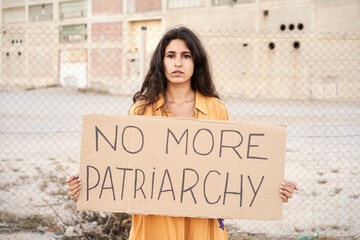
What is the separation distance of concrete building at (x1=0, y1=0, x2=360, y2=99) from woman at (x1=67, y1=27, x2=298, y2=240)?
1587 centimetres

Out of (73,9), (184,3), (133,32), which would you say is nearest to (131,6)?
(133,32)

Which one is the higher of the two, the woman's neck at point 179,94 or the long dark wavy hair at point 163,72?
the long dark wavy hair at point 163,72

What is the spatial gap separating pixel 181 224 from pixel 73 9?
30.9m

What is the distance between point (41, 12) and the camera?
31.5 metres

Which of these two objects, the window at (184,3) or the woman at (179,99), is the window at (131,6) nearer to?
the window at (184,3)

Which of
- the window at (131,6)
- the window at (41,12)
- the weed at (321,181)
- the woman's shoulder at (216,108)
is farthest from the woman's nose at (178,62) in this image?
the window at (41,12)

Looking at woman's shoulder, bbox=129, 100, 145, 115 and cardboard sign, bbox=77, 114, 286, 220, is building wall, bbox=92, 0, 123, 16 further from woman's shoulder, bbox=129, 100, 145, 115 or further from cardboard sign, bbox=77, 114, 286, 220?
cardboard sign, bbox=77, 114, 286, 220

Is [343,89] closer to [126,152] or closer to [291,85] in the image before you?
→ [291,85]

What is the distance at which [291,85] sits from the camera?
21750mm

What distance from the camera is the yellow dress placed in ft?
6.09

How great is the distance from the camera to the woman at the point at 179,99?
6.18 ft

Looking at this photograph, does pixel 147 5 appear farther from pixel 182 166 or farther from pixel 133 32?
pixel 182 166

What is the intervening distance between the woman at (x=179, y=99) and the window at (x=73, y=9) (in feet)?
96.9

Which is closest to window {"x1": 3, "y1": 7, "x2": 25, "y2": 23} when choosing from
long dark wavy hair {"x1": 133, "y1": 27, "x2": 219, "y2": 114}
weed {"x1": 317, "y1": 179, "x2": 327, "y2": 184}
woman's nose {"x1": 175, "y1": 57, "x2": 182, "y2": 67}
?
weed {"x1": 317, "y1": 179, "x2": 327, "y2": 184}
